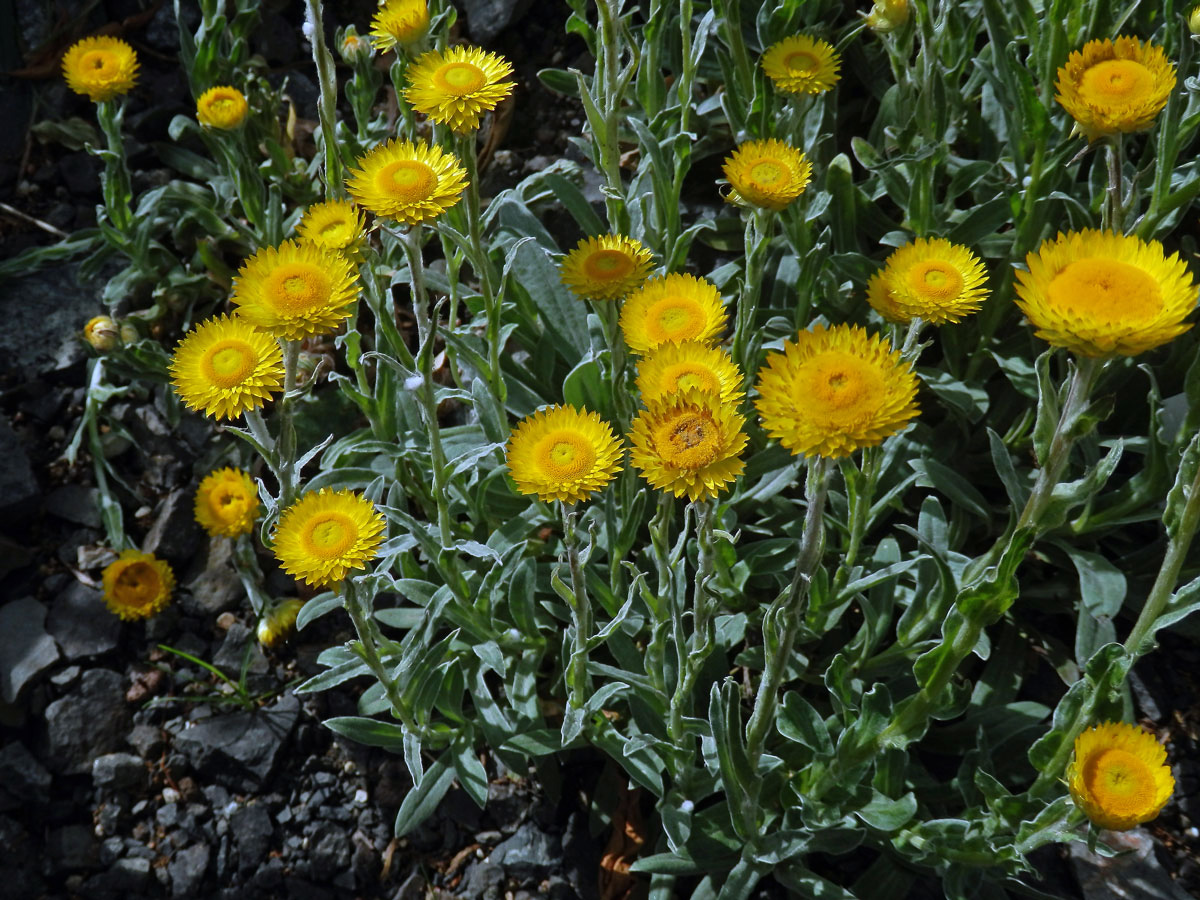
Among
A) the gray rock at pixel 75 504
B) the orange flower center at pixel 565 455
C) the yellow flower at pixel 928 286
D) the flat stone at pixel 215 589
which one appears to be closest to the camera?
the orange flower center at pixel 565 455

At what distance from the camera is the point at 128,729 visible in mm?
2797

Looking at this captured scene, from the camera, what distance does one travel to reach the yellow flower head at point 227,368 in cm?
188

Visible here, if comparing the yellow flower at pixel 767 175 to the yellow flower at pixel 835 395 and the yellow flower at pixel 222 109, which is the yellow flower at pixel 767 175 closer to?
the yellow flower at pixel 835 395

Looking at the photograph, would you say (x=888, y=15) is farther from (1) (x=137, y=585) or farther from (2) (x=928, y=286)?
(1) (x=137, y=585)

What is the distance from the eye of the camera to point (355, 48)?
293cm

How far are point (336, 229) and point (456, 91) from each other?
1.22 ft

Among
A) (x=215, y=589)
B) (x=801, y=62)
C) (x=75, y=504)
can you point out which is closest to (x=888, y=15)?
(x=801, y=62)

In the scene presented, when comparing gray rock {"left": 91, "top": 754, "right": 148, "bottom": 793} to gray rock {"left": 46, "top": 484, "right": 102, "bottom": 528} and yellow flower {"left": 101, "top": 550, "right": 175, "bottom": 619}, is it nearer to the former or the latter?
yellow flower {"left": 101, "top": 550, "right": 175, "bottom": 619}

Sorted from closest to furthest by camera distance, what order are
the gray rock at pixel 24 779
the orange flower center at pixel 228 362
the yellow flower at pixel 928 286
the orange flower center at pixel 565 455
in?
1. the orange flower center at pixel 565 455
2. the orange flower center at pixel 228 362
3. the yellow flower at pixel 928 286
4. the gray rock at pixel 24 779

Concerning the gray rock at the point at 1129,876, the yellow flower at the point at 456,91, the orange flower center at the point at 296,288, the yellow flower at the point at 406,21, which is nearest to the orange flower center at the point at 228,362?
the orange flower center at the point at 296,288

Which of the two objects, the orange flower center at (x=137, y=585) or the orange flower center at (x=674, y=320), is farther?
the orange flower center at (x=137, y=585)

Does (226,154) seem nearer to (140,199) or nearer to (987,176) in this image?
(140,199)

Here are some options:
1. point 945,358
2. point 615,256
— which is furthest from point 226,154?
point 945,358

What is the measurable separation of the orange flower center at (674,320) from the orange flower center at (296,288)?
61cm
